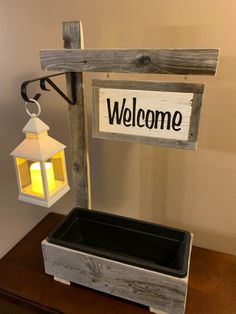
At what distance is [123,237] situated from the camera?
0.94 meters

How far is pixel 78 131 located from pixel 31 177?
0.68 feet

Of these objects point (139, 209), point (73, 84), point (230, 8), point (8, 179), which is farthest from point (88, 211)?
point (230, 8)

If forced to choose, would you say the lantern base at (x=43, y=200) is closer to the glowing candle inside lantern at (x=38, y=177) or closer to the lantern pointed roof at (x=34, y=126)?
the glowing candle inside lantern at (x=38, y=177)

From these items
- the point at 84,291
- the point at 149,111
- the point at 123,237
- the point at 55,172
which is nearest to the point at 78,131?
the point at 55,172

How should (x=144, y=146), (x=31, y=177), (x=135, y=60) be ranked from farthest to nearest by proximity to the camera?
(x=144, y=146) < (x=31, y=177) < (x=135, y=60)

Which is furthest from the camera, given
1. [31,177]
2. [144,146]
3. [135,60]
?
[144,146]

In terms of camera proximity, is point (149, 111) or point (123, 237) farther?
point (123, 237)

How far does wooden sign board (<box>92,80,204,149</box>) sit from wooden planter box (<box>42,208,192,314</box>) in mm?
309

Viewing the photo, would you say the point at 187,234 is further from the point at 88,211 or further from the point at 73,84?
the point at 73,84

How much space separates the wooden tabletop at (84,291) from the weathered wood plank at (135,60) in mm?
653

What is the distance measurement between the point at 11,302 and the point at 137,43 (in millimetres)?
936

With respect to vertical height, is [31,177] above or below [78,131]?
below

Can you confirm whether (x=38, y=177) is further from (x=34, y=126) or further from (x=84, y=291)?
(x=84, y=291)

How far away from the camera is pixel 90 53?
29.7 inches
